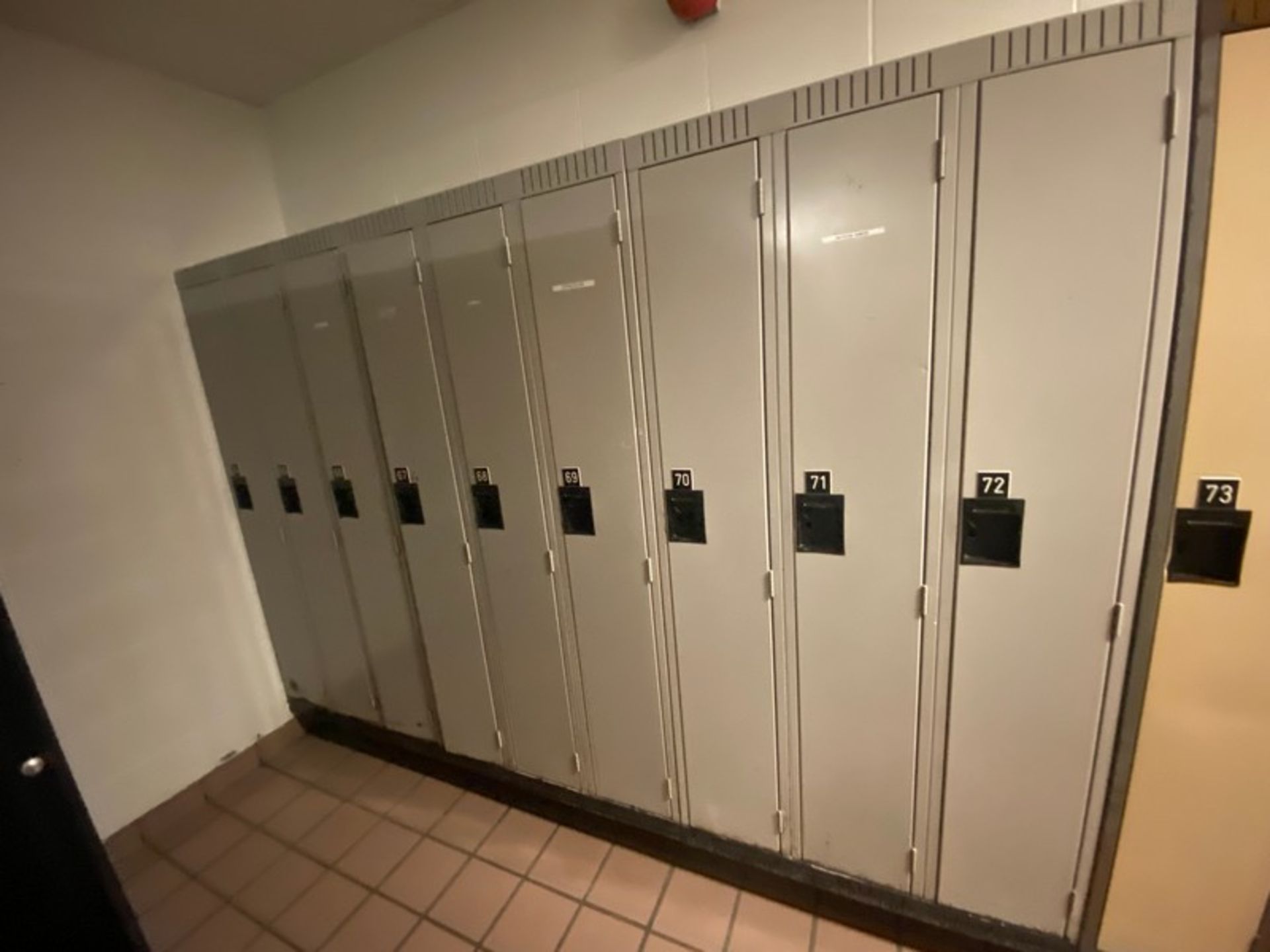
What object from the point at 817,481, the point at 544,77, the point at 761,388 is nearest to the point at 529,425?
the point at 761,388

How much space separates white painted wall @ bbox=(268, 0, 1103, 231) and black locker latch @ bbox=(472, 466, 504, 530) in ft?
4.11

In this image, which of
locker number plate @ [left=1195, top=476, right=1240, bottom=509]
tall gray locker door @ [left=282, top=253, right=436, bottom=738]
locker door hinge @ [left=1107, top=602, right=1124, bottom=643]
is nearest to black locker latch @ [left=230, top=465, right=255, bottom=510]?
tall gray locker door @ [left=282, top=253, right=436, bottom=738]

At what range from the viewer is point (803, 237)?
1.23 m

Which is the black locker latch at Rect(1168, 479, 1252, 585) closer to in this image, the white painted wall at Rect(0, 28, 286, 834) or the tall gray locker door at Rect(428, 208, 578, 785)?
the tall gray locker door at Rect(428, 208, 578, 785)

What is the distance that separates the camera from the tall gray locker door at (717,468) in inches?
51.4

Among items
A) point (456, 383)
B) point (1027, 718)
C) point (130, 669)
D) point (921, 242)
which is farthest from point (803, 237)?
point (130, 669)

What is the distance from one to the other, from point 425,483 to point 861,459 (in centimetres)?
158

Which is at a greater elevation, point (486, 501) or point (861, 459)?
point (861, 459)

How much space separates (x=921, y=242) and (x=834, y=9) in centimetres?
88

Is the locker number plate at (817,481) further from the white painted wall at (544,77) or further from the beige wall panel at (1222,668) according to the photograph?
the white painted wall at (544,77)

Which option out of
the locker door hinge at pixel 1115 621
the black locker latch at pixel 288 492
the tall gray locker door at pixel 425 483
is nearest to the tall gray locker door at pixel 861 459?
the locker door hinge at pixel 1115 621

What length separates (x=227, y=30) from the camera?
6.11 feet

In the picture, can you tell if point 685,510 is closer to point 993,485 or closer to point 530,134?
point 993,485

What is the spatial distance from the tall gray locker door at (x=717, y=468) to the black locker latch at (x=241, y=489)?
2.22 meters
